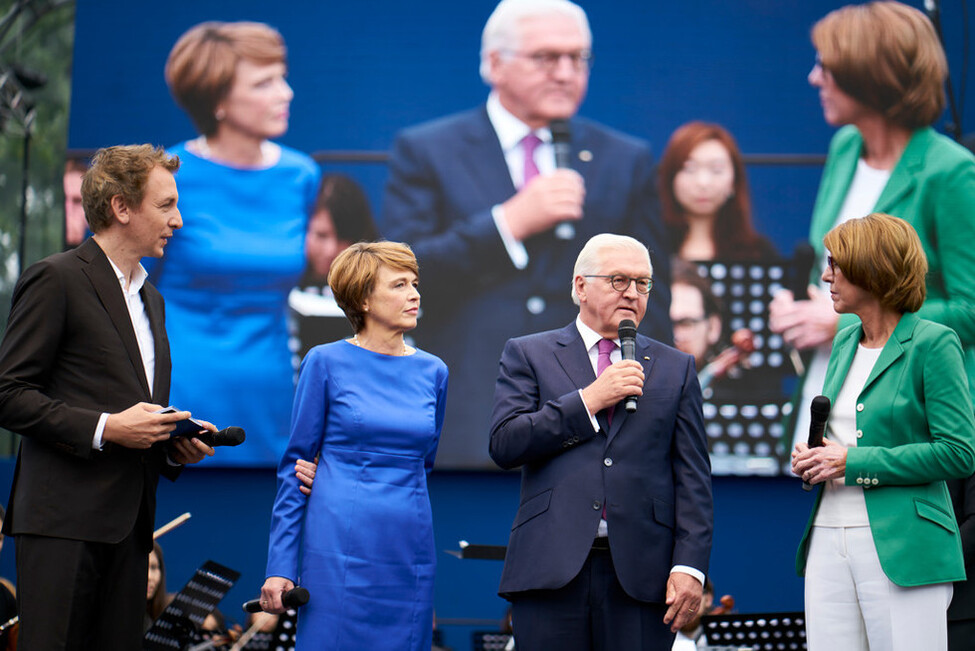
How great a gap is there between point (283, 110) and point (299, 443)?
11.7 feet

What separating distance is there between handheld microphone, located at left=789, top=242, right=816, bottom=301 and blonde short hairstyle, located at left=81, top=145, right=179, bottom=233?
3.91 meters

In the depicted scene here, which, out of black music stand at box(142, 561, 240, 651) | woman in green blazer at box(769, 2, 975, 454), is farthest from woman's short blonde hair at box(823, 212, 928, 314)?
woman in green blazer at box(769, 2, 975, 454)

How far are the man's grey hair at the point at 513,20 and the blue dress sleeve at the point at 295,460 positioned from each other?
351 cm

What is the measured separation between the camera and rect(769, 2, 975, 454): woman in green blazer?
5312 millimetres

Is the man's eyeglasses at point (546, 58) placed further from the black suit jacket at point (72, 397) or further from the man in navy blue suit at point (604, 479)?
the black suit jacket at point (72, 397)

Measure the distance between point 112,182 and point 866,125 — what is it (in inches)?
173

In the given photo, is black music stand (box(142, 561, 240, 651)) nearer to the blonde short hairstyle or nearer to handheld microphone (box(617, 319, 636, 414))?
the blonde short hairstyle

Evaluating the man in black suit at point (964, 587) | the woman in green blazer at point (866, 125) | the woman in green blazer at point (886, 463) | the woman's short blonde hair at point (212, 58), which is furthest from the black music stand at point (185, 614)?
the woman in green blazer at point (866, 125)

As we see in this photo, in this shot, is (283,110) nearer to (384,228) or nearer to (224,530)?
(384,228)

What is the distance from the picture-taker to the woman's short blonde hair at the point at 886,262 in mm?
2389

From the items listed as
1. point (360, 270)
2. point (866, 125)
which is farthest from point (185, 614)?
point (866, 125)

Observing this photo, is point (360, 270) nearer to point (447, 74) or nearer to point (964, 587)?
point (964, 587)

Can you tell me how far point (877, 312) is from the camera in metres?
2.44

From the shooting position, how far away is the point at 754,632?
367 centimetres
